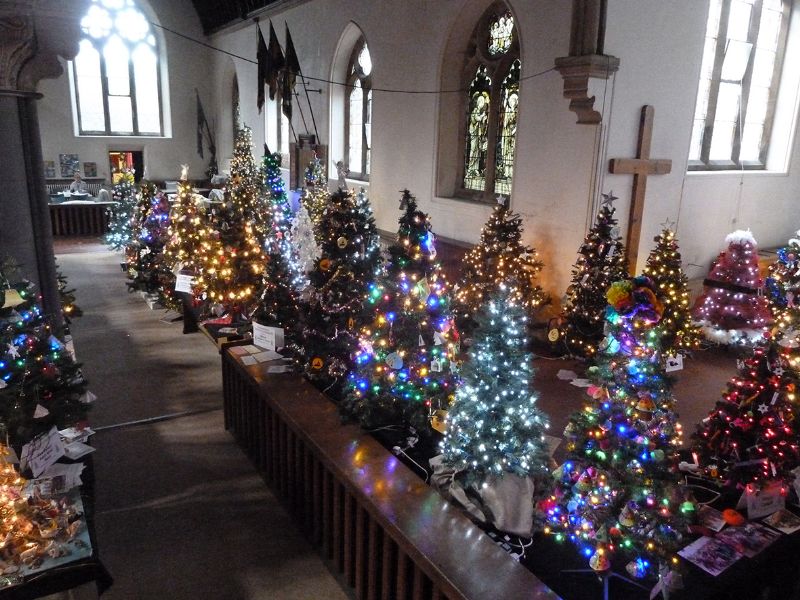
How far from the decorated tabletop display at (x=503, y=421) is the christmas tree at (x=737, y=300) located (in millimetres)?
4641

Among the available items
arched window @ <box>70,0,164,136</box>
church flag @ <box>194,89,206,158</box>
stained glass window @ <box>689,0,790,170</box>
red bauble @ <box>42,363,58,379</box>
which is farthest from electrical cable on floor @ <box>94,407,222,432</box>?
church flag @ <box>194,89,206,158</box>

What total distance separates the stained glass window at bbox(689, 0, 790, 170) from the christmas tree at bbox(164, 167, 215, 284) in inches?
228

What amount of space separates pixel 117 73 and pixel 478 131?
11.3m

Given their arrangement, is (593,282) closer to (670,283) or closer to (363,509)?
(670,283)

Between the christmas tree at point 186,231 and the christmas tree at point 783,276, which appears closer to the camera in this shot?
the christmas tree at point 783,276

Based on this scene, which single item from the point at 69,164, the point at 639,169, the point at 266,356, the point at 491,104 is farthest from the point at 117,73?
the point at 639,169

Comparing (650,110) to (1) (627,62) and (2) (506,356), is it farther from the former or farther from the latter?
(2) (506,356)

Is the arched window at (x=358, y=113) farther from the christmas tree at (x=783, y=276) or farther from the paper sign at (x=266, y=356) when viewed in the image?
the christmas tree at (x=783, y=276)

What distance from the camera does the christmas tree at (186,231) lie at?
22.0ft

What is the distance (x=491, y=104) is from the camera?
24.4ft

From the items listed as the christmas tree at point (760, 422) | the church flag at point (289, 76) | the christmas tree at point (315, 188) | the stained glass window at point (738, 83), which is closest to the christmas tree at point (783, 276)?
the stained glass window at point (738, 83)

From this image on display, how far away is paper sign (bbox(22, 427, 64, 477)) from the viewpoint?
272 cm

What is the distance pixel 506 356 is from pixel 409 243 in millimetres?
1189

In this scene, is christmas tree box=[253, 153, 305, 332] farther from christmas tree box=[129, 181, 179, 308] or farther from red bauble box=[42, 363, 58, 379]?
christmas tree box=[129, 181, 179, 308]
